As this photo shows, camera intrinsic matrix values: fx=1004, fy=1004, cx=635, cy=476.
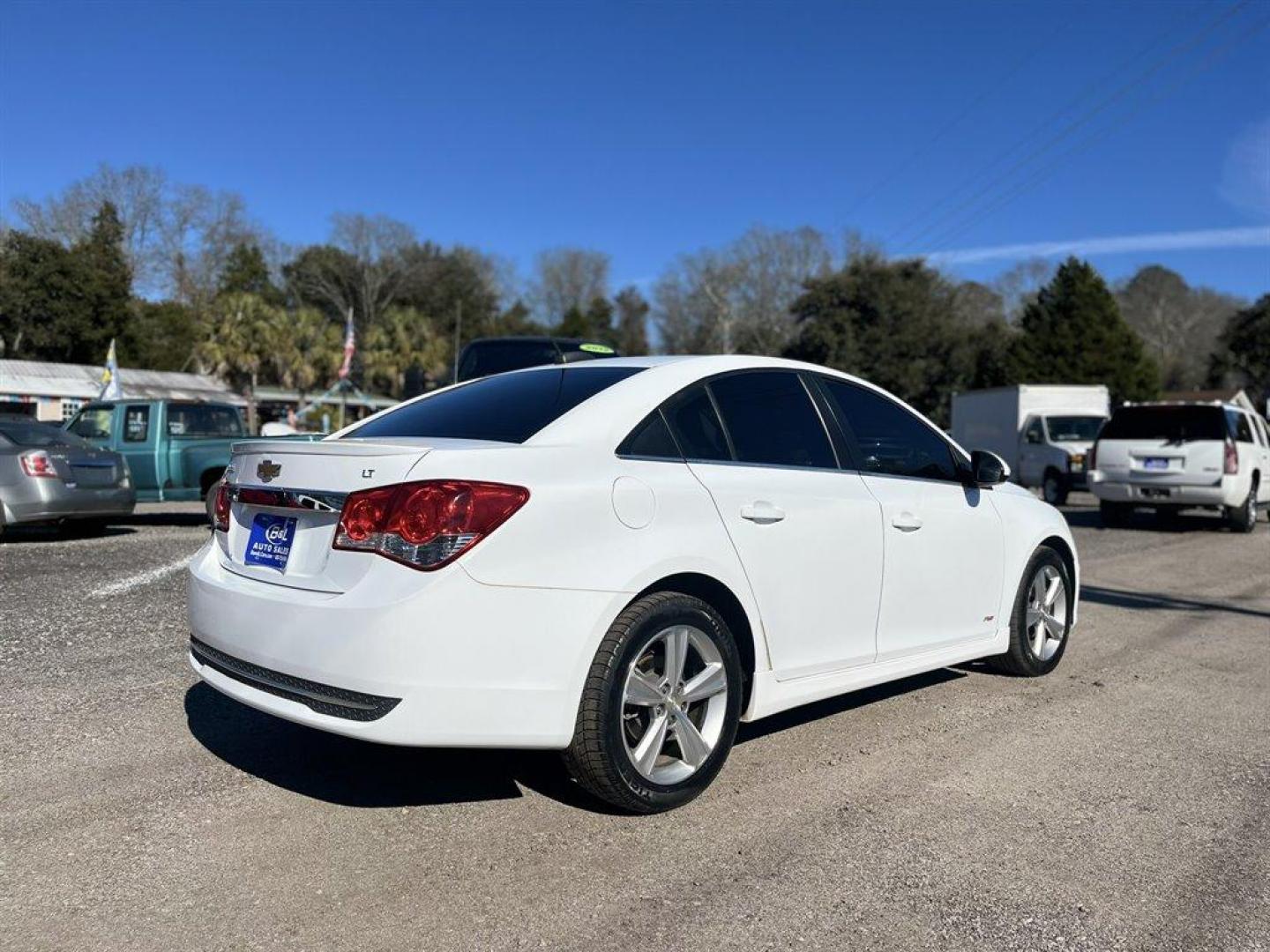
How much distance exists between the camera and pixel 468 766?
4016mm

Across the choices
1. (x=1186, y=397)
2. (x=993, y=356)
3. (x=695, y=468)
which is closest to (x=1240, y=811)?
(x=695, y=468)

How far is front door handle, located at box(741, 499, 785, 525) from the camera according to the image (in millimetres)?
3766

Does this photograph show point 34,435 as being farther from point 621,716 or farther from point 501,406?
point 621,716

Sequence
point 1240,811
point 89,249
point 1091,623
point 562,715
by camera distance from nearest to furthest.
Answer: point 562,715 < point 1240,811 < point 1091,623 < point 89,249

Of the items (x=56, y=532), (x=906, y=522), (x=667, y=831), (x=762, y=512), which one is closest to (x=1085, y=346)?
(x=56, y=532)

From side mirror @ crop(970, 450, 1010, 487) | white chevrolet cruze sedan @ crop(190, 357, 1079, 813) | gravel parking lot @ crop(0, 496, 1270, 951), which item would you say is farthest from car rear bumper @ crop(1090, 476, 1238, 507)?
white chevrolet cruze sedan @ crop(190, 357, 1079, 813)

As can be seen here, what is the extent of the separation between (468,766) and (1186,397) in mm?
70917

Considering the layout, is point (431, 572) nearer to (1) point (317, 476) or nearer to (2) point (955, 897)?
(1) point (317, 476)

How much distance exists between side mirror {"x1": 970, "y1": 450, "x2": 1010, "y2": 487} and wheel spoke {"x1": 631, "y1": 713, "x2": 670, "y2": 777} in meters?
2.42

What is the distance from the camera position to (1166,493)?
14.1 meters

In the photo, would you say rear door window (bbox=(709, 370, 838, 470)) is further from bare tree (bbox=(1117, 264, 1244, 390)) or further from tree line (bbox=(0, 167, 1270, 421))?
bare tree (bbox=(1117, 264, 1244, 390))

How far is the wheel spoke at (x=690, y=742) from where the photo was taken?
11.7 ft

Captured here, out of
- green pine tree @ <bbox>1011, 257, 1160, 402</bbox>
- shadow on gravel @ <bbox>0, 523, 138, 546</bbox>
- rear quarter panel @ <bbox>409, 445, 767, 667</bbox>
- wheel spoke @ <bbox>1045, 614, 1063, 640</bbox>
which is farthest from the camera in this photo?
green pine tree @ <bbox>1011, 257, 1160, 402</bbox>

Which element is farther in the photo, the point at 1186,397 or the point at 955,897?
the point at 1186,397
